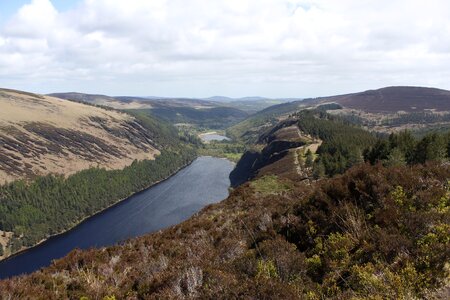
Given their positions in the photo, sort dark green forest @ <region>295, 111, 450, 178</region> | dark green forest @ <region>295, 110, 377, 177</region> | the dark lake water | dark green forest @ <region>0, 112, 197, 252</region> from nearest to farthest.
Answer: dark green forest @ <region>295, 111, 450, 178</region> < dark green forest @ <region>295, 110, 377, 177</region> < the dark lake water < dark green forest @ <region>0, 112, 197, 252</region>

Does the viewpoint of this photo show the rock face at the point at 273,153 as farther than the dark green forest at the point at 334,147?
Yes

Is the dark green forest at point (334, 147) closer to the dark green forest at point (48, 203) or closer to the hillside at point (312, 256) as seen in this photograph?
the hillside at point (312, 256)

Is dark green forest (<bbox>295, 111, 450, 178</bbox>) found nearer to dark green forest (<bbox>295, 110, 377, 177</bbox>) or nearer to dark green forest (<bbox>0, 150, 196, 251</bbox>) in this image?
dark green forest (<bbox>295, 110, 377, 177</bbox>)

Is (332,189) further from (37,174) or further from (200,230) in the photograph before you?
(37,174)

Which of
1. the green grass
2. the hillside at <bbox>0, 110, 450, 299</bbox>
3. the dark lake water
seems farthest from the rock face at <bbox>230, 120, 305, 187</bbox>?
the hillside at <bbox>0, 110, 450, 299</bbox>

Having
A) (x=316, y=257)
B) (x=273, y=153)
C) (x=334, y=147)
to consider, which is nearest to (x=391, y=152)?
(x=334, y=147)

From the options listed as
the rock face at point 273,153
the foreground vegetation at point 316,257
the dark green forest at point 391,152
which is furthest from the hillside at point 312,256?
the rock face at point 273,153

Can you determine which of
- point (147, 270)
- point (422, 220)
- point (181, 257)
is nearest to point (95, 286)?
point (147, 270)
